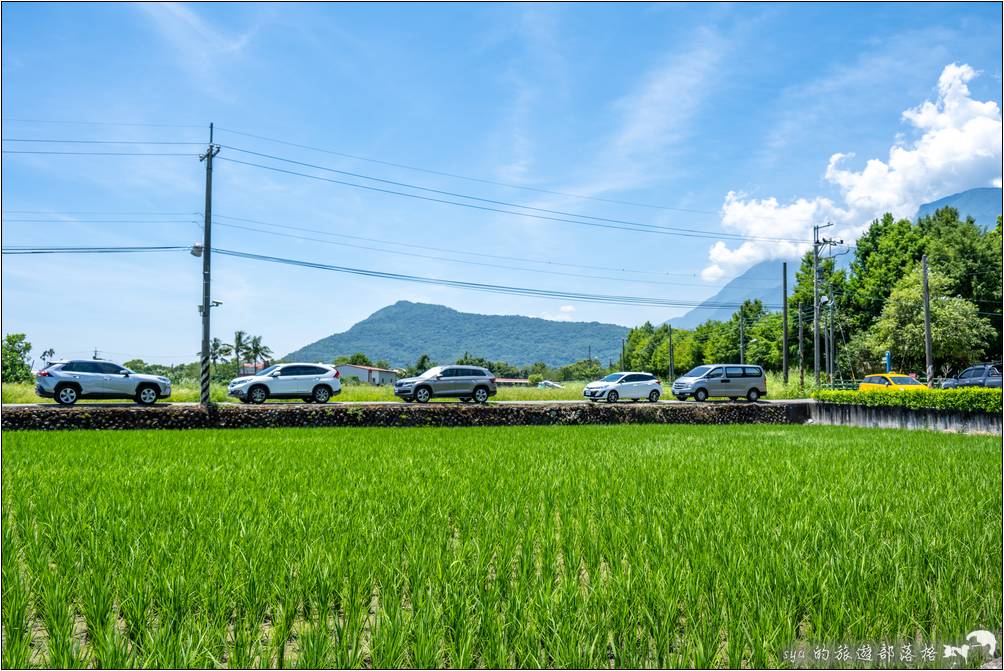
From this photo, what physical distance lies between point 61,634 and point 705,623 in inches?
145

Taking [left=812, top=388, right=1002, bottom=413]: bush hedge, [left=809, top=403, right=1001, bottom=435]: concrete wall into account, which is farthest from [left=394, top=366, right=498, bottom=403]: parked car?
[left=812, top=388, right=1002, bottom=413]: bush hedge

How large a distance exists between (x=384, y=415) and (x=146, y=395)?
11685mm

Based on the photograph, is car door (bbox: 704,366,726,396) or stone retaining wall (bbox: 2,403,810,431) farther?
car door (bbox: 704,366,726,396)

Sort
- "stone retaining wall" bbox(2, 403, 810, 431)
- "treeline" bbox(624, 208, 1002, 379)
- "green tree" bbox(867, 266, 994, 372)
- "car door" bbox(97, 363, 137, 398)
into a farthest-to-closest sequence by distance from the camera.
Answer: "treeline" bbox(624, 208, 1002, 379) < "green tree" bbox(867, 266, 994, 372) < "car door" bbox(97, 363, 137, 398) < "stone retaining wall" bbox(2, 403, 810, 431)

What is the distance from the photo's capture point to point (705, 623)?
4078 millimetres

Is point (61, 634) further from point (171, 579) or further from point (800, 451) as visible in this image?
point (800, 451)

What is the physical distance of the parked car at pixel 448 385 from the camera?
3228 cm

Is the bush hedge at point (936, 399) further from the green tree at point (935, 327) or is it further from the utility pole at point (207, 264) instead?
the green tree at point (935, 327)

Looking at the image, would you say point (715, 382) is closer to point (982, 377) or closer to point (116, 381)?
point (982, 377)

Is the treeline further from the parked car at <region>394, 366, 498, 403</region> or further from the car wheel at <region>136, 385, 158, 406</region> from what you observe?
the car wheel at <region>136, 385, 158, 406</region>

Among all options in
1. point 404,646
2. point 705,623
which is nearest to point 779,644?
point 705,623

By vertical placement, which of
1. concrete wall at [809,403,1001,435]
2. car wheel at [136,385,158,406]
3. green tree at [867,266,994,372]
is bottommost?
concrete wall at [809,403,1001,435]

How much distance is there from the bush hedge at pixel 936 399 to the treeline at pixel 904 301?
35563 mm

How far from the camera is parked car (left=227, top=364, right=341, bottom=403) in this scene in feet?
98.1
